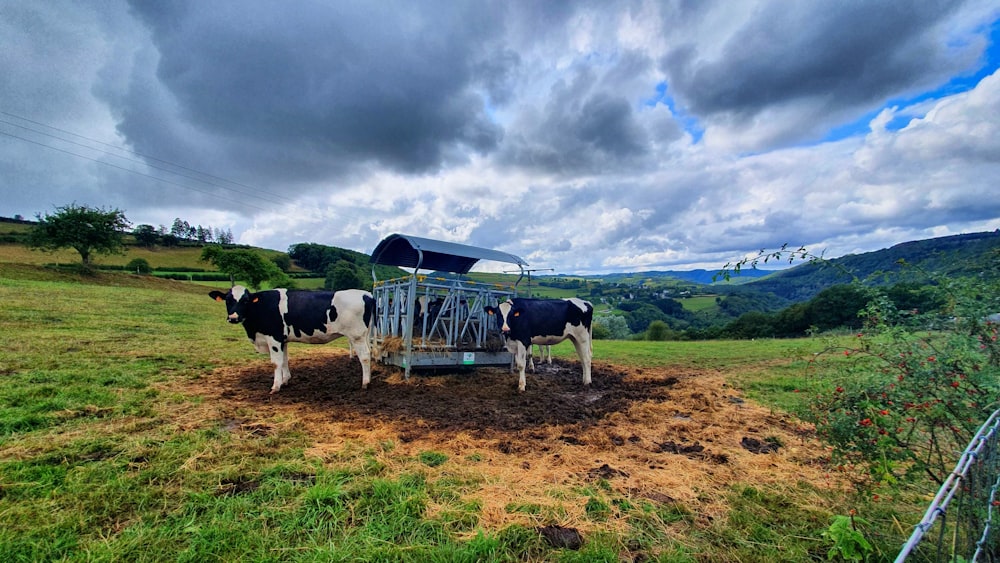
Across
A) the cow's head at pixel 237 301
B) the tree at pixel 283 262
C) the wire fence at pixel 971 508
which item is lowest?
the wire fence at pixel 971 508

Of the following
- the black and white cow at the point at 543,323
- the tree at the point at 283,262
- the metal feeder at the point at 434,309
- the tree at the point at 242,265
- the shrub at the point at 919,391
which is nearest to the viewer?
the shrub at the point at 919,391

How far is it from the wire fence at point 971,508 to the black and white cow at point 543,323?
21.4 ft

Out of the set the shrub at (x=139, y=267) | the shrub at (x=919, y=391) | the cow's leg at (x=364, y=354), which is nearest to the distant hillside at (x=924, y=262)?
the shrub at (x=919, y=391)

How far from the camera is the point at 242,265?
45.2m

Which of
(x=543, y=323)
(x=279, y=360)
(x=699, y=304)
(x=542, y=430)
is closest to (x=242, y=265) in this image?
(x=279, y=360)

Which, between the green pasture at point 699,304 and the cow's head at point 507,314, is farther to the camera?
the green pasture at point 699,304

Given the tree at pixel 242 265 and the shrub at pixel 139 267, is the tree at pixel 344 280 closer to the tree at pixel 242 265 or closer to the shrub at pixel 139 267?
the tree at pixel 242 265

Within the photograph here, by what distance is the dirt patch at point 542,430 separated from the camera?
13.1 ft

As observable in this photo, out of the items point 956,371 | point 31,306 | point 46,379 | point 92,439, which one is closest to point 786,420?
point 956,371

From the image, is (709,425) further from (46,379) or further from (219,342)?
(219,342)

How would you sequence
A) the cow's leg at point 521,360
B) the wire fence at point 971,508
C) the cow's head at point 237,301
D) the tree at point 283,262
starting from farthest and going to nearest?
the tree at point 283,262, the cow's leg at point 521,360, the cow's head at point 237,301, the wire fence at point 971,508

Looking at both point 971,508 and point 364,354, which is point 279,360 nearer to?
point 364,354

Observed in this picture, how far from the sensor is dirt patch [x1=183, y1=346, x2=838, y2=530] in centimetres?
401

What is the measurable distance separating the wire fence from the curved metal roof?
8.04 m
